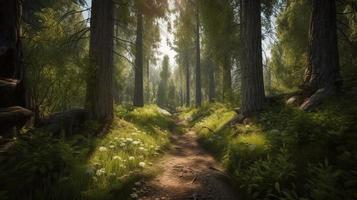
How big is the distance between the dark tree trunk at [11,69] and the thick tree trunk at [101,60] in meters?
2.00

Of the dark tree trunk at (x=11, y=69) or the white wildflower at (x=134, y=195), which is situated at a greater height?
the dark tree trunk at (x=11, y=69)

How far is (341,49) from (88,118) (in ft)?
40.8

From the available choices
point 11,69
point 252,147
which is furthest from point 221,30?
point 11,69

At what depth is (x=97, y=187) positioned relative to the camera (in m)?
4.03

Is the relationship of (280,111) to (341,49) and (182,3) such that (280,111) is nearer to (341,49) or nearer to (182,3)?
(341,49)

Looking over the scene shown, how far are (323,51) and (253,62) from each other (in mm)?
2239

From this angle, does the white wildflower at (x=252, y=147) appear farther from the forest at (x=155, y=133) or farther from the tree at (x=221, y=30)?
the tree at (x=221, y=30)

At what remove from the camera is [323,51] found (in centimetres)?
694

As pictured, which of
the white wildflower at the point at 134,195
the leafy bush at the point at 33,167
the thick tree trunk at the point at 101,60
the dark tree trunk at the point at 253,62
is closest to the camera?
the leafy bush at the point at 33,167

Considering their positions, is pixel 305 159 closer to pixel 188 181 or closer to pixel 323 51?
pixel 188 181

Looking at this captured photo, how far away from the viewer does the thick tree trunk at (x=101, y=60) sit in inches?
300

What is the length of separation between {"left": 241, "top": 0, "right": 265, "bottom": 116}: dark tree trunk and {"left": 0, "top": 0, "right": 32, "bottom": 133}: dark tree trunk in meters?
7.04

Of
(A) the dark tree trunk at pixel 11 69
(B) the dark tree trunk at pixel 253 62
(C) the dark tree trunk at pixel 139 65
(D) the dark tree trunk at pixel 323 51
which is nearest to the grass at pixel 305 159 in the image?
(D) the dark tree trunk at pixel 323 51

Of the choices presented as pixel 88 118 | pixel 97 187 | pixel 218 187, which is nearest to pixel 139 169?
pixel 97 187
